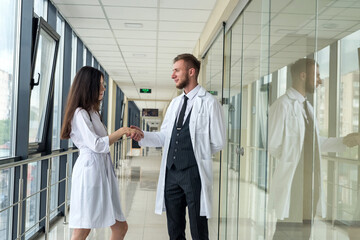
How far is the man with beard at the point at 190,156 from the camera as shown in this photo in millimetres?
2420

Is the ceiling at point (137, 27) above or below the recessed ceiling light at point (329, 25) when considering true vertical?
above

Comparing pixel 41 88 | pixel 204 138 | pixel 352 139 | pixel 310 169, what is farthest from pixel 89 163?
pixel 41 88

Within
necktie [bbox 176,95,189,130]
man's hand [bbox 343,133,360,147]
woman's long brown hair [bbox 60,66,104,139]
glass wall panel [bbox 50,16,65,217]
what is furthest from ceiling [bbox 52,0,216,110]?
man's hand [bbox 343,133,360,147]

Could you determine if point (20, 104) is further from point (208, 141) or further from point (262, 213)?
point (262, 213)

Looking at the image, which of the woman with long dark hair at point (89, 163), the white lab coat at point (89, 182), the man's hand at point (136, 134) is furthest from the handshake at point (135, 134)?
the white lab coat at point (89, 182)

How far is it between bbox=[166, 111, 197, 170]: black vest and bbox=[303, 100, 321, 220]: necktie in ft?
2.85

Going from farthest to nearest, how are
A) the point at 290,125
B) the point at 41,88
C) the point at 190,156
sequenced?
the point at 41,88 < the point at 190,156 < the point at 290,125

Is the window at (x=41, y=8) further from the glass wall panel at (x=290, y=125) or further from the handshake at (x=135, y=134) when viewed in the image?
the glass wall panel at (x=290, y=125)

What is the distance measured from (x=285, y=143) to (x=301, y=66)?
45 cm

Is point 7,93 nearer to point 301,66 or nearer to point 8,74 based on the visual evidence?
point 8,74

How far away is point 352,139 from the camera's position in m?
1.31

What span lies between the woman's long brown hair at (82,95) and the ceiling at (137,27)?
251 centimetres

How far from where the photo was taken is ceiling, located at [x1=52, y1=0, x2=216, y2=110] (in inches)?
186

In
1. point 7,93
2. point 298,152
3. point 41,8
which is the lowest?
point 298,152
